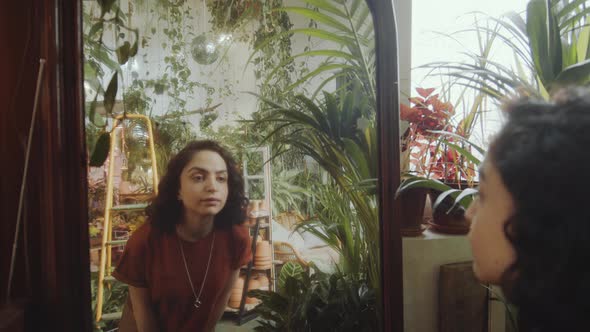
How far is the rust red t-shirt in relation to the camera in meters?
0.84

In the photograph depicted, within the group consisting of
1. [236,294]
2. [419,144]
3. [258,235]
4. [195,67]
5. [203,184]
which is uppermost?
[195,67]

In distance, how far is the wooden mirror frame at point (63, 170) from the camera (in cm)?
80

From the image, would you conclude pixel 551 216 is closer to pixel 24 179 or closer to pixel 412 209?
pixel 412 209

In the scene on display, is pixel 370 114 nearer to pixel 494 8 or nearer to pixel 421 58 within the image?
pixel 421 58

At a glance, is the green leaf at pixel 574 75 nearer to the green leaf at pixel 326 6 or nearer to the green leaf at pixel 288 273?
the green leaf at pixel 326 6

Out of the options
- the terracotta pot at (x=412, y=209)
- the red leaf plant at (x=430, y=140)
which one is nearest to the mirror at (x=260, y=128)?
the terracotta pot at (x=412, y=209)

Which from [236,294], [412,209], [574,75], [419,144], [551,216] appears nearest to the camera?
[551,216]

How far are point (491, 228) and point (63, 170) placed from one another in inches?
31.8

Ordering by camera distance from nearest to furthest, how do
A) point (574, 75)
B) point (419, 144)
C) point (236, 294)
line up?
point (574, 75), point (236, 294), point (419, 144)

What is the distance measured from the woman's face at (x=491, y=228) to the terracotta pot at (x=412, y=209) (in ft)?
1.54

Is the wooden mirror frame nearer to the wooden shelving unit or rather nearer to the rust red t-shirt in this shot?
the rust red t-shirt

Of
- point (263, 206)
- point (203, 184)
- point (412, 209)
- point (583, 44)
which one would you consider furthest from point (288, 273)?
point (583, 44)

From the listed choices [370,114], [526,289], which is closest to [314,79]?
[370,114]

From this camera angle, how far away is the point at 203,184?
0.85m
